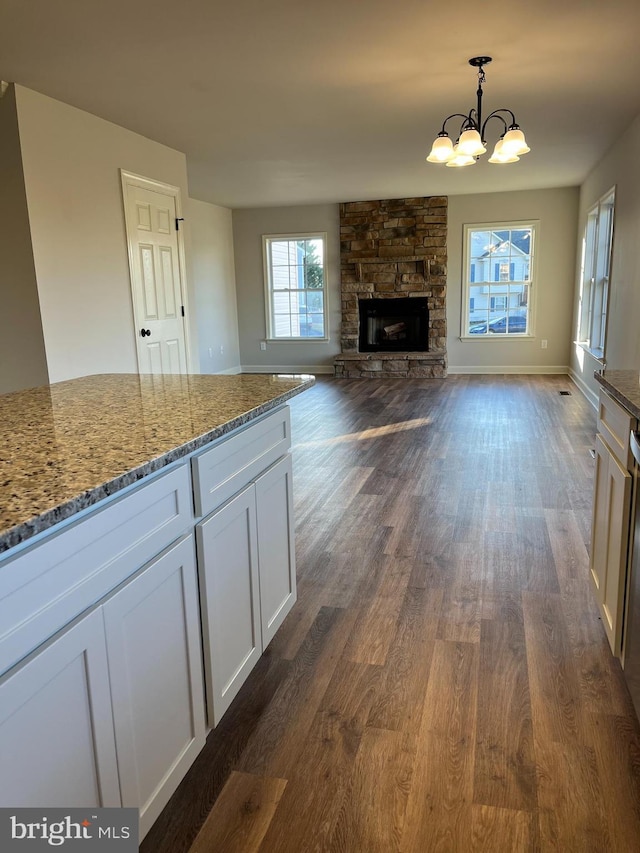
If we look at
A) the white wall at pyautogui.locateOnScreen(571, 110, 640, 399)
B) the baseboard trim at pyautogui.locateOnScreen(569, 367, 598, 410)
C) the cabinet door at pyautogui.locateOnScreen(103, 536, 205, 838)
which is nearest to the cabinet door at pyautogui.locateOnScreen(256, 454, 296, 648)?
the cabinet door at pyautogui.locateOnScreen(103, 536, 205, 838)

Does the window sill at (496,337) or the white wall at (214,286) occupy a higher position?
the white wall at (214,286)

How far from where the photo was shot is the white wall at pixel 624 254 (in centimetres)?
481

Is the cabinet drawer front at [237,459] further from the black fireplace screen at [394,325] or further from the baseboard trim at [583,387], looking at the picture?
the black fireplace screen at [394,325]

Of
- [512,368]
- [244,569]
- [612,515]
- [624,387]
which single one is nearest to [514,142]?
[624,387]

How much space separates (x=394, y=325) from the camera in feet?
30.7

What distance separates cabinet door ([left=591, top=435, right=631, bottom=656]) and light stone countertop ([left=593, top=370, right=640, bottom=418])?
0.64ft

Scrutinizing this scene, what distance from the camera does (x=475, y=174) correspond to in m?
7.09

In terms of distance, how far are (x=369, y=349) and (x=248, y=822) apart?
8310 mm

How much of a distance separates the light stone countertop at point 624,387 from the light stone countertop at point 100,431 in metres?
1.02

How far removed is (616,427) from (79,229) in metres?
3.71

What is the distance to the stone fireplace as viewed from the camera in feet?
29.0

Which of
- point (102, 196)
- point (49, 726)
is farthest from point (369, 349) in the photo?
point (49, 726)

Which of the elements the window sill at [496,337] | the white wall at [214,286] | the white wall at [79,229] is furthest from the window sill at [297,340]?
the white wall at [79,229]

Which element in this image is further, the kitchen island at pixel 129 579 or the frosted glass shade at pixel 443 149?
the frosted glass shade at pixel 443 149
